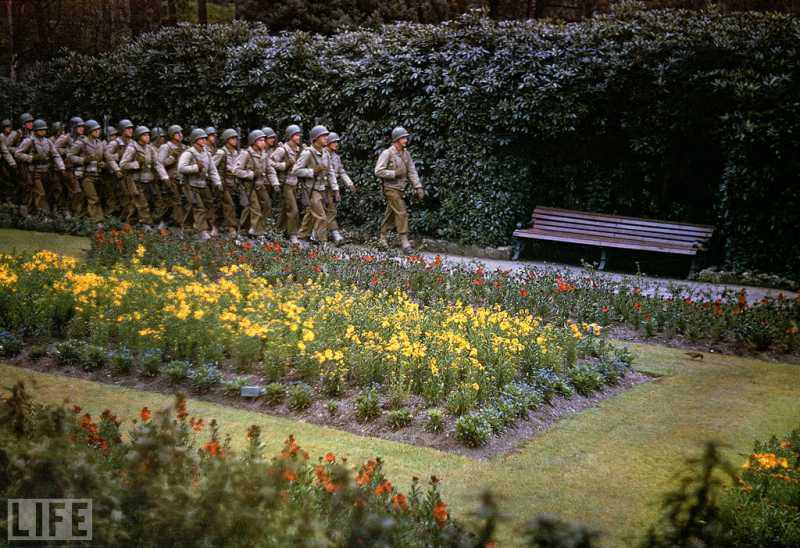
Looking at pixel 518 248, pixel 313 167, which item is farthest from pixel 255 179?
pixel 518 248

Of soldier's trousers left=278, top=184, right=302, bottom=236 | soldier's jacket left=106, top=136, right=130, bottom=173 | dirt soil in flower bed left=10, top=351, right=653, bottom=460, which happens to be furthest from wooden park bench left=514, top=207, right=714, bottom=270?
soldier's jacket left=106, top=136, right=130, bottom=173

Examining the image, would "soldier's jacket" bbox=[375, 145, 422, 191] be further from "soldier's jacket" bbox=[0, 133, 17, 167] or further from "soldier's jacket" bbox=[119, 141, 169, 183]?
"soldier's jacket" bbox=[0, 133, 17, 167]

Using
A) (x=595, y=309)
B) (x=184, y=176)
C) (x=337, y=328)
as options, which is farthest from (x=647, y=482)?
(x=184, y=176)

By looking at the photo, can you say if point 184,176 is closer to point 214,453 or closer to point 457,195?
point 457,195

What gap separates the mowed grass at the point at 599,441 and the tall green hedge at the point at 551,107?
6134mm

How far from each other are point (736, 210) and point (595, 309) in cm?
517


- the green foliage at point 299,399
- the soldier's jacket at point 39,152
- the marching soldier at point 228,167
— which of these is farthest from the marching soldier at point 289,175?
the green foliage at point 299,399

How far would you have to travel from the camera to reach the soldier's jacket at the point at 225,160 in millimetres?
16484

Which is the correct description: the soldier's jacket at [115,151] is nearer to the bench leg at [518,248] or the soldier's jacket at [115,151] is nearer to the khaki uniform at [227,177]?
the khaki uniform at [227,177]

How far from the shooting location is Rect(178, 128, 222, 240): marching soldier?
15.8m

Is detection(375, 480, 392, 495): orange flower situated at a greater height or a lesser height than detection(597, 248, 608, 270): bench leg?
greater

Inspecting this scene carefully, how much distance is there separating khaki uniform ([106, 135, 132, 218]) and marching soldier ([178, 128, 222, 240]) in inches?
97.5

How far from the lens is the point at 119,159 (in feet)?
60.7

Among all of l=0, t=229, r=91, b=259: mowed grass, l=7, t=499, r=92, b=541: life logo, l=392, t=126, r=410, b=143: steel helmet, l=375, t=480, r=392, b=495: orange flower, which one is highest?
l=392, t=126, r=410, b=143: steel helmet
